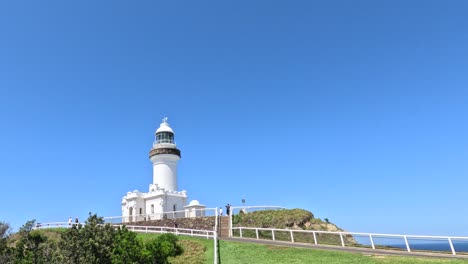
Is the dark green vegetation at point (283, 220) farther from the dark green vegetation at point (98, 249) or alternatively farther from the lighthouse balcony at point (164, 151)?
the lighthouse balcony at point (164, 151)

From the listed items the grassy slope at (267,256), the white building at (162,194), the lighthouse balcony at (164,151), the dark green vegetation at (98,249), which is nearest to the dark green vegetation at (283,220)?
the grassy slope at (267,256)

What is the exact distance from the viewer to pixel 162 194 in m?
40.5

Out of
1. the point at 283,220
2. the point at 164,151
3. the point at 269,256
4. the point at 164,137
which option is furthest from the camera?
the point at 164,137

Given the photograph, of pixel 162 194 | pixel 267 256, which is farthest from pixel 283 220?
pixel 267 256

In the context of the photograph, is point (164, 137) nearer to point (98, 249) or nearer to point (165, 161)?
point (165, 161)

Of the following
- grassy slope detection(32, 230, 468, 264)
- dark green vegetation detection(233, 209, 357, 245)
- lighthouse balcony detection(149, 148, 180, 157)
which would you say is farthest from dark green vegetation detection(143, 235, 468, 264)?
lighthouse balcony detection(149, 148, 180, 157)

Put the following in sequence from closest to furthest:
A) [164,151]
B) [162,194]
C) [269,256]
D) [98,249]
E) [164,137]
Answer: [98,249]
[269,256]
[162,194]
[164,151]
[164,137]

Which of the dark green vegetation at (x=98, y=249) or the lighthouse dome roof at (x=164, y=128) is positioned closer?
the dark green vegetation at (x=98, y=249)

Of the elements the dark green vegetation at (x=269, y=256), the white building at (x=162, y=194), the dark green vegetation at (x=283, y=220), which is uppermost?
the white building at (x=162, y=194)

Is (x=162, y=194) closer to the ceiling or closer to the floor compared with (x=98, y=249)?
closer to the ceiling

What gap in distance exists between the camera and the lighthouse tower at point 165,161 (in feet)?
144

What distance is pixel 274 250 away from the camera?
70.5 feet

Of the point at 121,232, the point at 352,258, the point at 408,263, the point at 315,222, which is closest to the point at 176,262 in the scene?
the point at 121,232

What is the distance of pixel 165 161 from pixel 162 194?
16.7ft
